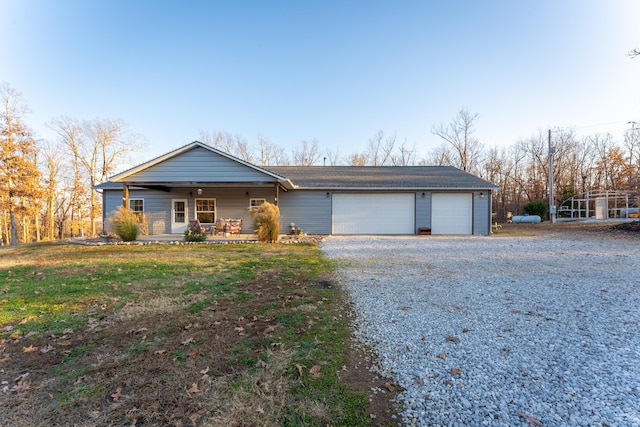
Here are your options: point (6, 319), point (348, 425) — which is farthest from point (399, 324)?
point (6, 319)

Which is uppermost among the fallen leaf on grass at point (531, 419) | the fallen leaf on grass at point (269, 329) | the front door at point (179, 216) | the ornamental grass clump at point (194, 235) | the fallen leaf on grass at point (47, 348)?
the front door at point (179, 216)

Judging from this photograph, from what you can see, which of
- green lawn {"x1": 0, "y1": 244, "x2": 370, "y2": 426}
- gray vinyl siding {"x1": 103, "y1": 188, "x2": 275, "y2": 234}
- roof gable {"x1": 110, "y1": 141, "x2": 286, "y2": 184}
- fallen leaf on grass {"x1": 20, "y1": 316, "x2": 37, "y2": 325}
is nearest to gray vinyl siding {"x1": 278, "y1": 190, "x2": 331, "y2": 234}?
gray vinyl siding {"x1": 103, "y1": 188, "x2": 275, "y2": 234}

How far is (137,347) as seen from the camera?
114 inches

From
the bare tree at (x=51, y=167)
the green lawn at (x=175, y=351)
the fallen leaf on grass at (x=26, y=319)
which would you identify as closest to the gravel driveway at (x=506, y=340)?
the green lawn at (x=175, y=351)

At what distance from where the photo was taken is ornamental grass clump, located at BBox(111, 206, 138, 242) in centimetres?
1157

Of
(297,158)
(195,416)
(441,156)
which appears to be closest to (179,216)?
(195,416)

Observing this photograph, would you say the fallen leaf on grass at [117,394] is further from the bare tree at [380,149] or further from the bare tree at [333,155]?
the bare tree at [380,149]

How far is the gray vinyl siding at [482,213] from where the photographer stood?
1416 centimetres

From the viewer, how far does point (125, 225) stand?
456 inches

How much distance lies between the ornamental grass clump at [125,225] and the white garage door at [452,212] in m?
13.7

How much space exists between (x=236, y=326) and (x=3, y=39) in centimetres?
1767

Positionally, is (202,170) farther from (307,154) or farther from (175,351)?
(307,154)

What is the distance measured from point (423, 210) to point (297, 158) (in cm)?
2018

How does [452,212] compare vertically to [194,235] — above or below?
above
